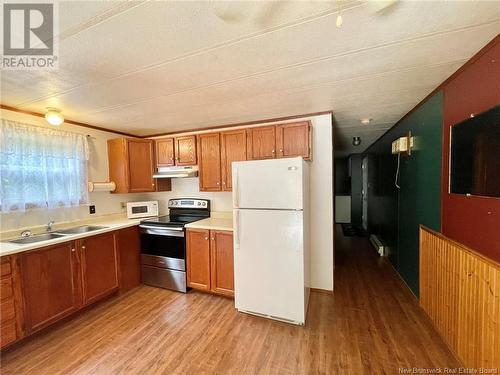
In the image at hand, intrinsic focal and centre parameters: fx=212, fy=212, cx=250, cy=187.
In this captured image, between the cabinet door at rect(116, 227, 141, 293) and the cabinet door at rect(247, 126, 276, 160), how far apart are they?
1.94 meters

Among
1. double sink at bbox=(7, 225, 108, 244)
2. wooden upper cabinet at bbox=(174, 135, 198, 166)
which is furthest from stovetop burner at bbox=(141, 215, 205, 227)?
wooden upper cabinet at bbox=(174, 135, 198, 166)

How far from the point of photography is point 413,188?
7.95 feet

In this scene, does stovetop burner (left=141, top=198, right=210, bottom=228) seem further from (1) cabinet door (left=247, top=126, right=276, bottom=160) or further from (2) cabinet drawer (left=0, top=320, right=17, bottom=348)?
(2) cabinet drawer (left=0, top=320, right=17, bottom=348)

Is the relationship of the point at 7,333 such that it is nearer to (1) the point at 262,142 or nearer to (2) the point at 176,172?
(2) the point at 176,172

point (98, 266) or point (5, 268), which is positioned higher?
point (5, 268)

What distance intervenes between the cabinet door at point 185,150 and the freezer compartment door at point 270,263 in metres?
1.32

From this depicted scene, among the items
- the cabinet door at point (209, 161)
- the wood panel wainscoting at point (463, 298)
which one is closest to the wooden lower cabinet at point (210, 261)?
the cabinet door at point (209, 161)

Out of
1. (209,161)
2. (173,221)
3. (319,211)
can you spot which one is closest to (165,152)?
(209,161)

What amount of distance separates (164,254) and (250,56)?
2621 mm

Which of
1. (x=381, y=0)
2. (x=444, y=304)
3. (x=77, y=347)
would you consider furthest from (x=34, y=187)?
(x=444, y=304)

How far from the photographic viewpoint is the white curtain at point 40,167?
2172 mm

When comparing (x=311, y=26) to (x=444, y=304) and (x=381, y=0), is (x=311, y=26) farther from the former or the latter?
(x=444, y=304)

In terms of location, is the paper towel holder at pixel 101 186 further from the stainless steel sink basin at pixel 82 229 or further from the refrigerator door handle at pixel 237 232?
the refrigerator door handle at pixel 237 232

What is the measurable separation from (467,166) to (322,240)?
157 cm
